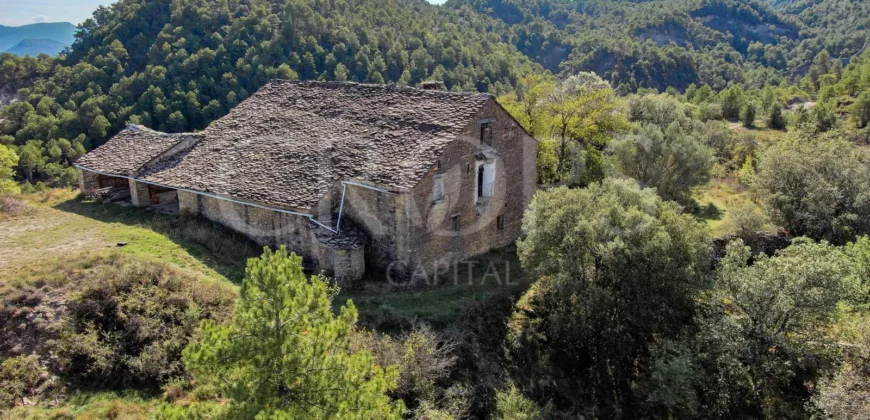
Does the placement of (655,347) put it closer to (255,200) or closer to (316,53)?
(255,200)

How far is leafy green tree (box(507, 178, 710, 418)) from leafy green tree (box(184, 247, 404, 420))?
311 inches

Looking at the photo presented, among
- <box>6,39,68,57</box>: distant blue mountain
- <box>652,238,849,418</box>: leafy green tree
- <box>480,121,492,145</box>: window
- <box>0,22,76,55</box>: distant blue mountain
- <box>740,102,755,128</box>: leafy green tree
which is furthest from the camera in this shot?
<box>0,22,76,55</box>: distant blue mountain

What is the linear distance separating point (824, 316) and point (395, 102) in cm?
1574

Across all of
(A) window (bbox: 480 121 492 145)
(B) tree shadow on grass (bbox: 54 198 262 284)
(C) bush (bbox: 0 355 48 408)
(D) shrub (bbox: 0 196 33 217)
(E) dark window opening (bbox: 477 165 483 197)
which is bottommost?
(C) bush (bbox: 0 355 48 408)

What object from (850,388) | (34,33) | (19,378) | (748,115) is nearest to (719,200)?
(850,388)

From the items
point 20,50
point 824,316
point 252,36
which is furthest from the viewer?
point 20,50

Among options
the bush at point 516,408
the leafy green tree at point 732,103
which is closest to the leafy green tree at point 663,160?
the bush at point 516,408

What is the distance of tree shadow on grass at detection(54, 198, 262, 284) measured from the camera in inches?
720

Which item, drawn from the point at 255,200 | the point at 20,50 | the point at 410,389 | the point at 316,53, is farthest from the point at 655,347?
the point at 20,50

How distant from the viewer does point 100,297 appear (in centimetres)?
1430

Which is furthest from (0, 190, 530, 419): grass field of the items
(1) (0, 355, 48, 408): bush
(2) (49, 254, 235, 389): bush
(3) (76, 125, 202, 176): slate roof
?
(3) (76, 125, 202, 176): slate roof

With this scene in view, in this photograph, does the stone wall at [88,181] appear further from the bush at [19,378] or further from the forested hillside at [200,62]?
the forested hillside at [200,62]

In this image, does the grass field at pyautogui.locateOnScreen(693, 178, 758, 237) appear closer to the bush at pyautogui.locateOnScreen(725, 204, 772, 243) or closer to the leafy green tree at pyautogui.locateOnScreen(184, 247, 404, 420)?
the bush at pyautogui.locateOnScreen(725, 204, 772, 243)

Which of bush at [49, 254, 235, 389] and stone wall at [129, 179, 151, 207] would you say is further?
stone wall at [129, 179, 151, 207]
